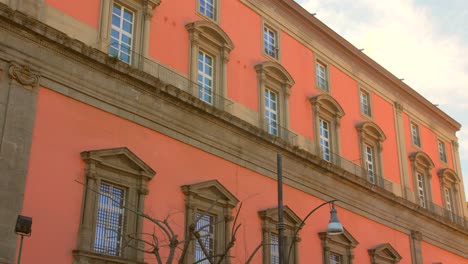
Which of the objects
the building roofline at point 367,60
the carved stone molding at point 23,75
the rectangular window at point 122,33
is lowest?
the carved stone molding at point 23,75

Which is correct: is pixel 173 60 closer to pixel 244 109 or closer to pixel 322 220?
pixel 244 109

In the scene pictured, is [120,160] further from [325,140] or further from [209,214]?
[325,140]

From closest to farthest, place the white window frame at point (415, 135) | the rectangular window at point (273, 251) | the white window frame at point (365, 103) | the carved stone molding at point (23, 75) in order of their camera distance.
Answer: the carved stone molding at point (23, 75) < the rectangular window at point (273, 251) < the white window frame at point (365, 103) < the white window frame at point (415, 135)

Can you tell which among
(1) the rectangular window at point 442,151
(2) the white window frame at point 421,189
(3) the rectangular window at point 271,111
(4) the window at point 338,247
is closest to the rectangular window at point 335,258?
(4) the window at point 338,247

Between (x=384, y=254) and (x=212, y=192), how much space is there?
1088 cm

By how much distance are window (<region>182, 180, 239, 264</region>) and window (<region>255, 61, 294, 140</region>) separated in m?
4.03

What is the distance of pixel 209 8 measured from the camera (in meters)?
23.5

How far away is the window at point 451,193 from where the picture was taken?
35188 mm

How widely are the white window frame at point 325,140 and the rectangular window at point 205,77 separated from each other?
6578mm

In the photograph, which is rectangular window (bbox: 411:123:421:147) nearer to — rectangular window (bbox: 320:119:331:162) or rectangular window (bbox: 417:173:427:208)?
rectangular window (bbox: 417:173:427:208)

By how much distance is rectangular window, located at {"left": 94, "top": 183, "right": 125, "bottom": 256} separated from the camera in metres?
17.1

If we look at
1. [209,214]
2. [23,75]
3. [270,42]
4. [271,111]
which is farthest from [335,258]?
[23,75]

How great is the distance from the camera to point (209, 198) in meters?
20.2

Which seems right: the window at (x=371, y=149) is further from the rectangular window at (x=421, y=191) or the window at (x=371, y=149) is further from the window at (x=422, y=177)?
the rectangular window at (x=421, y=191)
